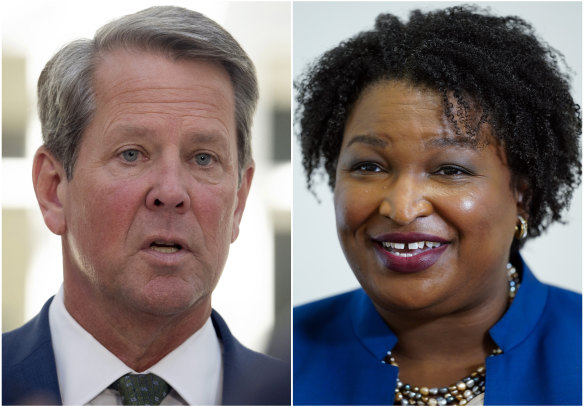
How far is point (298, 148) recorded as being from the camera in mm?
2795

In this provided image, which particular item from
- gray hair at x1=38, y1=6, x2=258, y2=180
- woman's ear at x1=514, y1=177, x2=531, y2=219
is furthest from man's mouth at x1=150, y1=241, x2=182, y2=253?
woman's ear at x1=514, y1=177, x2=531, y2=219

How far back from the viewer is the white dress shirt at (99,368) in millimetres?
2391

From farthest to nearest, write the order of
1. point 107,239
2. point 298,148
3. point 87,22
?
point 298,148, point 87,22, point 107,239

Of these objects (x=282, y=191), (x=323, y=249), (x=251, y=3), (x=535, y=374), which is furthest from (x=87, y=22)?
(x=535, y=374)

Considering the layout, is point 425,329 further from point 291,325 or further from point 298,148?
point 298,148

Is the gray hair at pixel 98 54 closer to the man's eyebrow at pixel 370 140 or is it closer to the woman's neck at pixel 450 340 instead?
the man's eyebrow at pixel 370 140

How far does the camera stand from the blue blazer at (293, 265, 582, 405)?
2490 mm

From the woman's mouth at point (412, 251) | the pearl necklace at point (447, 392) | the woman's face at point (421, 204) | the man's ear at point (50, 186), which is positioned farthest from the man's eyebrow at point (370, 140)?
the man's ear at point (50, 186)

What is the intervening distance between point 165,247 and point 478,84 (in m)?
0.99

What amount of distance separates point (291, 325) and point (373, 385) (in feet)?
1.03

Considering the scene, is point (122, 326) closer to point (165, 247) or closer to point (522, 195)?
point (165, 247)

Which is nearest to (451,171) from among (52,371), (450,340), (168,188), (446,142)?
(446,142)

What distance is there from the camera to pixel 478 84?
7.85 ft

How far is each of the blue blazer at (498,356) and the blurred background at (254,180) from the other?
0.14 metres
